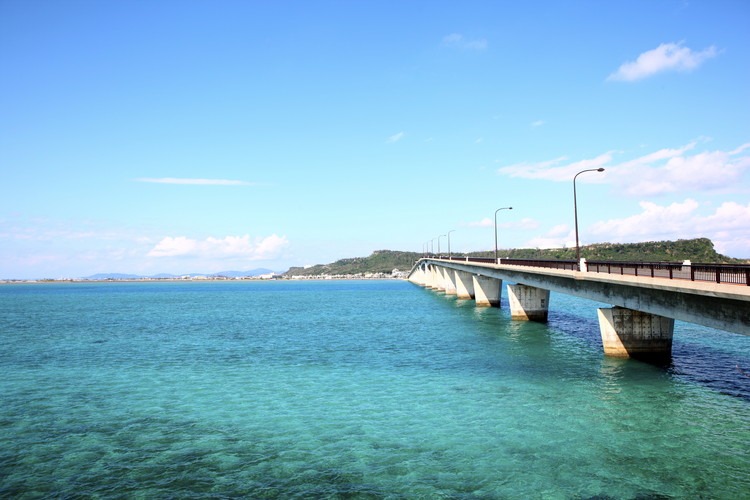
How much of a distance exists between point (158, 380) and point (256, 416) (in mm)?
10380

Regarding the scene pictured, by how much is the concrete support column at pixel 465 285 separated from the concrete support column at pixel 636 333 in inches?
2484

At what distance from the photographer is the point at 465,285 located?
95312 mm

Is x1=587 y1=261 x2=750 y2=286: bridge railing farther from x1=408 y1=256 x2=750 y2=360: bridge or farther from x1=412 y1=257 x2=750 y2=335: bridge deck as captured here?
x1=412 y1=257 x2=750 y2=335: bridge deck

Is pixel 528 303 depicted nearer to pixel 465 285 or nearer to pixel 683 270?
pixel 683 270

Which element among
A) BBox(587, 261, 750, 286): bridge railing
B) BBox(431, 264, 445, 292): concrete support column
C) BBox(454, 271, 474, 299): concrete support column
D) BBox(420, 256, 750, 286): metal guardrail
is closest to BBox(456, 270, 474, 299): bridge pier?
BBox(454, 271, 474, 299): concrete support column

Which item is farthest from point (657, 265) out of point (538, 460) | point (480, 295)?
point (480, 295)

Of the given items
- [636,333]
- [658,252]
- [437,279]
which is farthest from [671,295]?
[658,252]

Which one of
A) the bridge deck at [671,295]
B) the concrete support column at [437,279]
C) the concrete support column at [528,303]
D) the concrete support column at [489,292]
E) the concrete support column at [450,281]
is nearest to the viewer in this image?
the bridge deck at [671,295]

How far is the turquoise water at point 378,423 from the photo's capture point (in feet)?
42.6

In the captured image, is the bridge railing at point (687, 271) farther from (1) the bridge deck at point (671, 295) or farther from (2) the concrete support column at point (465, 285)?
(2) the concrete support column at point (465, 285)

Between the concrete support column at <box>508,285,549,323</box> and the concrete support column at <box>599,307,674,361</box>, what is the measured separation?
23938 mm

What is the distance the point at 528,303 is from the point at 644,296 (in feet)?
97.0

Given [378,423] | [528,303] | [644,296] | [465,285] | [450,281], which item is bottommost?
[378,423]

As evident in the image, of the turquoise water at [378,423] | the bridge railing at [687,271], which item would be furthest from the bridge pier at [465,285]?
the bridge railing at [687,271]
